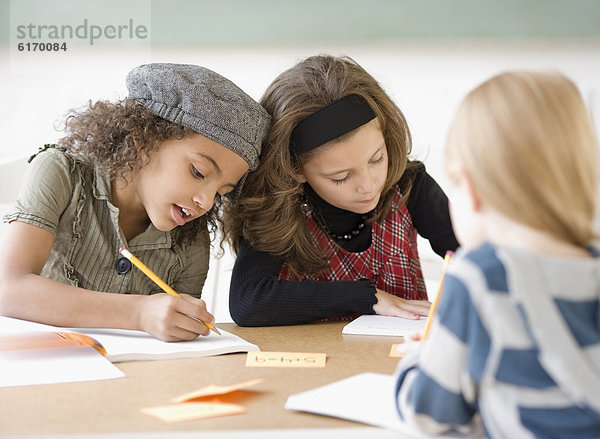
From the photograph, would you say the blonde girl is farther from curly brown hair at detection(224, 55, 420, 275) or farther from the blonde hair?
curly brown hair at detection(224, 55, 420, 275)

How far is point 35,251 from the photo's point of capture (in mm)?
1280

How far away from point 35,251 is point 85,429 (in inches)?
25.7

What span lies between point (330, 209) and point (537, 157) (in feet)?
3.38

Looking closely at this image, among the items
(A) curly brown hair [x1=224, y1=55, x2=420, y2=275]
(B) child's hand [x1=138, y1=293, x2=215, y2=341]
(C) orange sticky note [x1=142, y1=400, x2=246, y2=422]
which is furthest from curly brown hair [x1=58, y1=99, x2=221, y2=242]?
(C) orange sticky note [x1=142, y1=400, x2=246, y2=422]

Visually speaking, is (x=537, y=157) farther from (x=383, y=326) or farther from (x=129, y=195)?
(x=129, y=195)

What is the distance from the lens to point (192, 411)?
2.53 feet

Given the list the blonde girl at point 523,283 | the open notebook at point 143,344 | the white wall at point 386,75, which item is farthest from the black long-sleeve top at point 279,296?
the white wall at point 386,75

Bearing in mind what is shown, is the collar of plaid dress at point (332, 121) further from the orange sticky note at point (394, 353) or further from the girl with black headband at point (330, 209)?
the orange sticky note at point (394, 353)

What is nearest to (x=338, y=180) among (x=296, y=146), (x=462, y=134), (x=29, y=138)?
(x=296, y=146)

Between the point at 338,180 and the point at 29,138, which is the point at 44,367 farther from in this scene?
the point at 29,138

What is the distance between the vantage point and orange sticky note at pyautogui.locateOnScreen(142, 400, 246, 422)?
2.47 feet

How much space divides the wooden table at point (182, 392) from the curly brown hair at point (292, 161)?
365mm

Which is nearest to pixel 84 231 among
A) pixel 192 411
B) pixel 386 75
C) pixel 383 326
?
pixel 383 326

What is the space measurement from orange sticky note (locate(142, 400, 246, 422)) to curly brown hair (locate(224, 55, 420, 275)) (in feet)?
2.35
